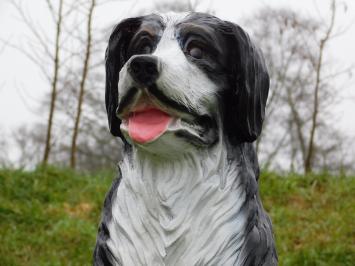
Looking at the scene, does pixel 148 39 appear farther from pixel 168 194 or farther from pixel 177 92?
pixel 168 194

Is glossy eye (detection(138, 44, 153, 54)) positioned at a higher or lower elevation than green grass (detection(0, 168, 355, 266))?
higher

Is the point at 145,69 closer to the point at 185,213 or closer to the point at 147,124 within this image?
the point at 147,124

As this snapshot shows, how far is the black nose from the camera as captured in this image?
2.22 metres

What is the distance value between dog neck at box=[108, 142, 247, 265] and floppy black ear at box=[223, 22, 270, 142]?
0.11m

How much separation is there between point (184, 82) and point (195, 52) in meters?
0.17

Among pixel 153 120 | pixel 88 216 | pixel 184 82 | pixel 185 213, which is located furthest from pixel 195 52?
pixel 88 216

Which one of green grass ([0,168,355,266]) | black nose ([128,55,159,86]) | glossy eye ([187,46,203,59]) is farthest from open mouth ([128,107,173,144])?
green grass ([0,168,355,266])

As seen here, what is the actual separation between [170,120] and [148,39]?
34 cm

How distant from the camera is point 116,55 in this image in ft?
8.54

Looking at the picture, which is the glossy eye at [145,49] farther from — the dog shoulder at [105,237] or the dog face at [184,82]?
the dog shoulder at [105,237]

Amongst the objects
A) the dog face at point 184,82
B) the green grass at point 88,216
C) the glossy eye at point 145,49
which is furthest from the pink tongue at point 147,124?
the green grass at point 88,216

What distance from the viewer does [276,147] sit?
1402 centimetres

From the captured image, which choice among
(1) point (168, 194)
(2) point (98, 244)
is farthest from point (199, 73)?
(2) point (98, 244)

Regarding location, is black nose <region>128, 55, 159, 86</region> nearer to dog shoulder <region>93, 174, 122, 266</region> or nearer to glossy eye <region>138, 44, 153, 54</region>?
glossy eye <region>138, 44, 153, 54</region>
